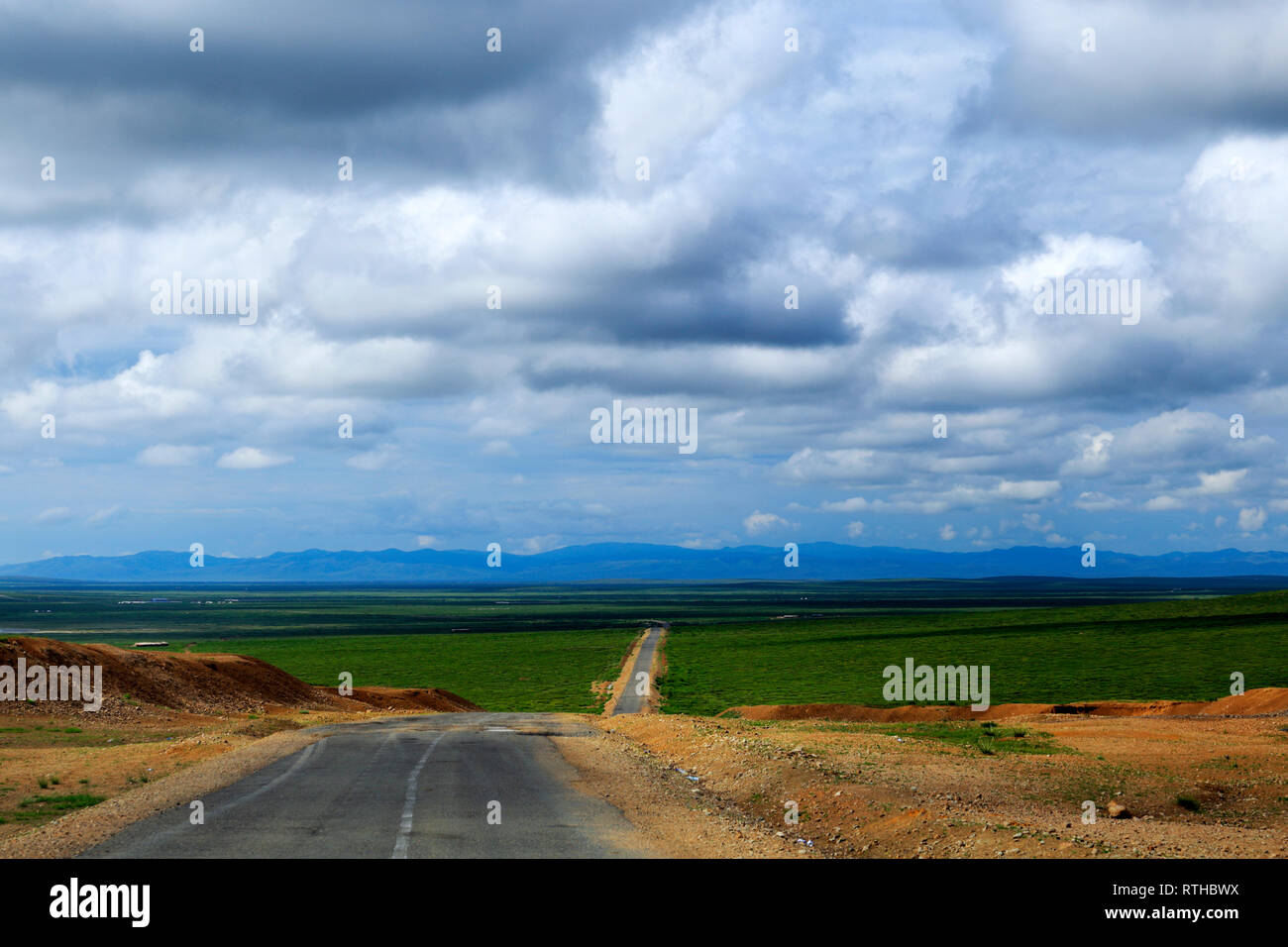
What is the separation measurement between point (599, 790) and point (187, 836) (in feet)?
26.8

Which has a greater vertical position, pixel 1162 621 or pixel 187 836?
pixel 187 836

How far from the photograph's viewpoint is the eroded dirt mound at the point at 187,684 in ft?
139

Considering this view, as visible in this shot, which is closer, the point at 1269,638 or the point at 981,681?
the point at 981,681

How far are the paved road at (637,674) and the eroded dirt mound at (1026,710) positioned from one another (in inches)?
337

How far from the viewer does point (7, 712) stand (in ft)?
124

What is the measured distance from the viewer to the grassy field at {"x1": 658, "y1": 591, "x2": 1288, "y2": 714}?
65.8m

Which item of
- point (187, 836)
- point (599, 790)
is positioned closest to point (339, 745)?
point (599, 790)

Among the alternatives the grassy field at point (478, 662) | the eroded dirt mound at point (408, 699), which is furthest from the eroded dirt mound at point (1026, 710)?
the eroded dirt mound at point (408, 699)

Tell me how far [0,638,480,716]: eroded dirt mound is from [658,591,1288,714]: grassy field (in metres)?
18.5

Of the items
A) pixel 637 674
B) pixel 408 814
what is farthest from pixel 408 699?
pixel 408 814

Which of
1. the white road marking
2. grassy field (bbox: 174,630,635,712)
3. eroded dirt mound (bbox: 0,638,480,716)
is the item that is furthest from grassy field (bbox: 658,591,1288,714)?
the white road marking

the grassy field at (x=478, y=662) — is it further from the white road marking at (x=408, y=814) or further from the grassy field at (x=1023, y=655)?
the white road marking at (x=408, y=814)

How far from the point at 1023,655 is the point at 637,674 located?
35538 mm
